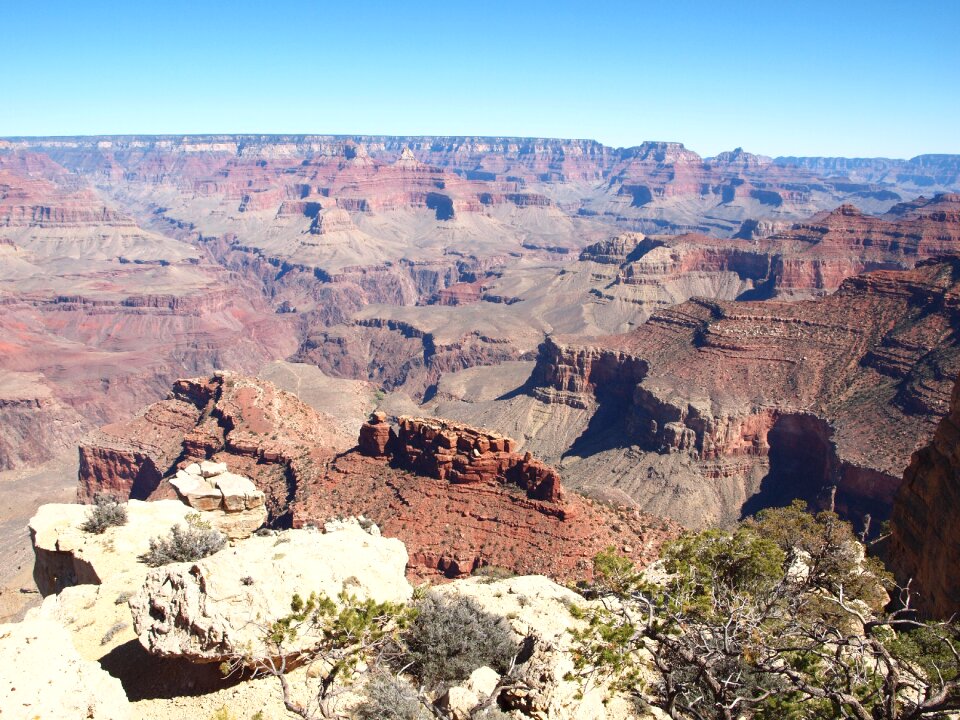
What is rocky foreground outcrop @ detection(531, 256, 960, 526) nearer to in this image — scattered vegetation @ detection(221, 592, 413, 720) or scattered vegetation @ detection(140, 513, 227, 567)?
scattered vegetation @ detection(140, 513, 227, 567)

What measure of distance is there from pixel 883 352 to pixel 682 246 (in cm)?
10795

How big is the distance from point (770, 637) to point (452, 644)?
8391 millimetres

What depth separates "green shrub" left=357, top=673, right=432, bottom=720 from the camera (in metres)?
14.7

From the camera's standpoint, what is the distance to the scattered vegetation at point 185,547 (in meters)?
24.2

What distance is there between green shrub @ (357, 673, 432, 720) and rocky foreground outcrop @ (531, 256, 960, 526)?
4586 centimetres

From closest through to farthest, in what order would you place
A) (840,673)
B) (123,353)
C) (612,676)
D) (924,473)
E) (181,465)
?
(840,673), (612,676), (924,473), (181,465), (123,353)

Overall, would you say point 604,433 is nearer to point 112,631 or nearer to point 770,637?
point 770,637

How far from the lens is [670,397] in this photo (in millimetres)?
75125

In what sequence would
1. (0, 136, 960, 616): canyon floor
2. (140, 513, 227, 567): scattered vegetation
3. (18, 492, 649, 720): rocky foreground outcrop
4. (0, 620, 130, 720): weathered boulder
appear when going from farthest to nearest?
(0, 136, 960, 616): canyon floor → (140, 513, 227, 567): scattered vegetation → (18, 492, 649, 720): rocky foreground outcrop → (0, 620, 130, 720): weathered boulder

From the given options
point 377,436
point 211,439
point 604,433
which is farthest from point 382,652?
point 604,433

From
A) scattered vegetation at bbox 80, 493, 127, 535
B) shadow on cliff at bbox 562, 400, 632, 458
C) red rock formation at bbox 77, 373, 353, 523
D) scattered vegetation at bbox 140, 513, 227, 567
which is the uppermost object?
scattered vegetation at bbox 140, 513, 227, 567

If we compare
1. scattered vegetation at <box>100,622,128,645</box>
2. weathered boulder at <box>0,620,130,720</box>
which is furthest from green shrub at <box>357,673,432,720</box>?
scattered vegetation at <box>100,622,128,645</box>

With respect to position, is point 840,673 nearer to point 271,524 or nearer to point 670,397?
point 271,524

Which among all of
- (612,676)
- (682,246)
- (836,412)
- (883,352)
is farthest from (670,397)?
(682,246)
